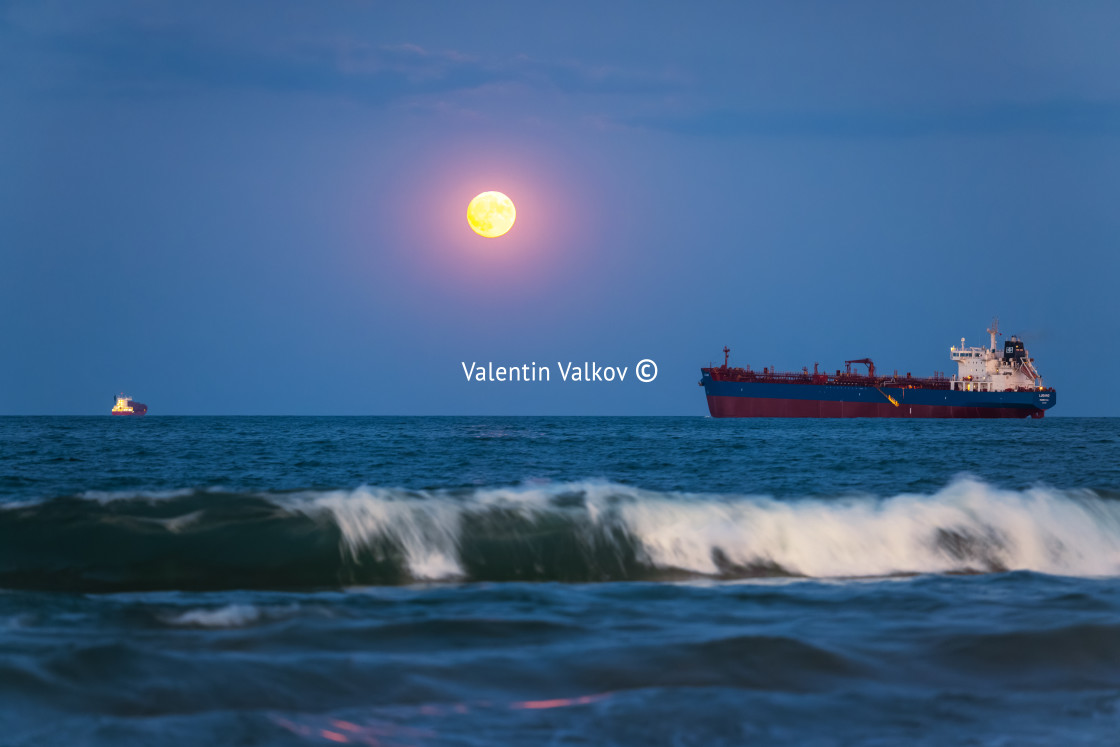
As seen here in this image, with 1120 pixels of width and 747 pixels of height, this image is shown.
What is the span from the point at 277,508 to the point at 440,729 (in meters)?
7.86

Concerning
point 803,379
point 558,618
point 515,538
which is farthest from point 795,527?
point 803,379

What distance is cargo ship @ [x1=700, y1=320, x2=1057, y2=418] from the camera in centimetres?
8306

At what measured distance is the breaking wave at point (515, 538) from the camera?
965 centimetres

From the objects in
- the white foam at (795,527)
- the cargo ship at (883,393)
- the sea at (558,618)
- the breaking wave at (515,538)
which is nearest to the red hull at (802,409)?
the cargo ship at (883,393)

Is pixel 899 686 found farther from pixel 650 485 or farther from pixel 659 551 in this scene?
pixel 650 485

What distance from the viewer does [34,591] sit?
8.46 metres

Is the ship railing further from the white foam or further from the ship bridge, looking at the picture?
the white foam

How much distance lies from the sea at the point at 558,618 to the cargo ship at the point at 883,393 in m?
70.5

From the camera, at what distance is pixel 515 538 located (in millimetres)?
10828

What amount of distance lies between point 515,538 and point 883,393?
265 ft

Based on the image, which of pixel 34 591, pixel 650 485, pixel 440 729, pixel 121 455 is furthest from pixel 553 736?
pixel 121 455

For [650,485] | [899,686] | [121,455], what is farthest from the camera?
[121,455]

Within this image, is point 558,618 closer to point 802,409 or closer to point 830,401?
point 802,409

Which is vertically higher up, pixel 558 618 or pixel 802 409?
pixel 802 409
